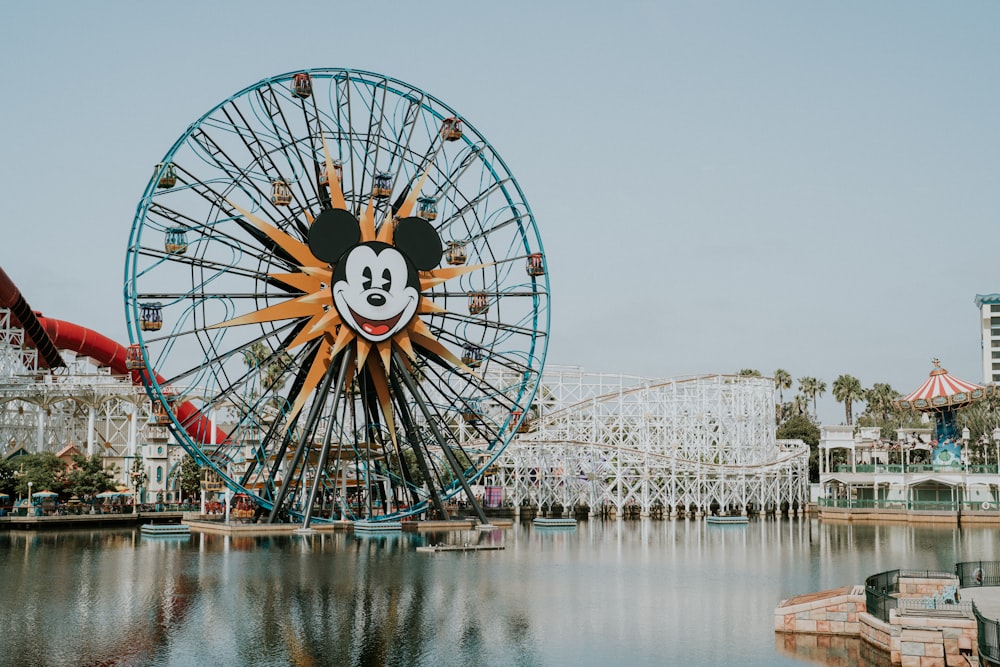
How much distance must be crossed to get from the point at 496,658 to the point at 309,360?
30.1 metres

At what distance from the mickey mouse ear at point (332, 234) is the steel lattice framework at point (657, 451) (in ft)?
82.6

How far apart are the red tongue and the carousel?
34356 millimetres

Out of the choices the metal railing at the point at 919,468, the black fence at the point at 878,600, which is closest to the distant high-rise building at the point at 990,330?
the metal railing at the point at 919,468

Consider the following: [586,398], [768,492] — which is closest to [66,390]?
[586,398]

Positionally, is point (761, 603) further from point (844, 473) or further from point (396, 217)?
point (844, 473)

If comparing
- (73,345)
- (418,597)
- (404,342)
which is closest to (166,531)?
(404,342)

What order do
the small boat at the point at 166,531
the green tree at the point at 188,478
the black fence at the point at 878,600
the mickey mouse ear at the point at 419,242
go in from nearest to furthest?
1. the black fence at the point at 878,600
2. the mickey mouse ear at the point at 419,242
3. the small boat at the point at 166,531
4. the green tree at the point at 188,478

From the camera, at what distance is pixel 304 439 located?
1913 inches

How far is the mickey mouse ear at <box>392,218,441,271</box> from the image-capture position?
5022 cm

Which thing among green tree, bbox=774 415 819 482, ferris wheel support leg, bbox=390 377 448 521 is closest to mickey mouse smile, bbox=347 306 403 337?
ferris wheel support leg, bbox=390 377 448 521

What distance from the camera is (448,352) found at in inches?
1997

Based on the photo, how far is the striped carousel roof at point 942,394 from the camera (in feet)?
251

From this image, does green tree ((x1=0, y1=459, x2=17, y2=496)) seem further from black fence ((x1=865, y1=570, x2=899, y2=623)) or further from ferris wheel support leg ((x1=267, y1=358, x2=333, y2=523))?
black fence ((x1=865, y1=570, x2=899, y2=623))

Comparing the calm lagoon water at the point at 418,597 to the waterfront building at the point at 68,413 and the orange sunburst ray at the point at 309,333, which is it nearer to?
the orange sunburst ray at the point at 309,333
